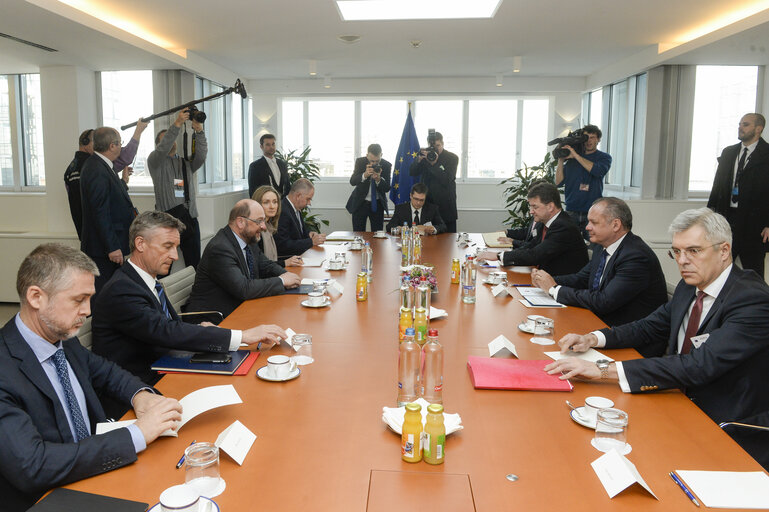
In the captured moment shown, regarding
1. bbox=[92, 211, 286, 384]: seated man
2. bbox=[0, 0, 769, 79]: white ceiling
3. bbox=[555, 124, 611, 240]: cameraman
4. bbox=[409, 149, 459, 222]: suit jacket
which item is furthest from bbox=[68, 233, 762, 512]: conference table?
bbox=[409, 149, 459, 222]: suit jacket

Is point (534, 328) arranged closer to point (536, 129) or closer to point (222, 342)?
point (222, 342)

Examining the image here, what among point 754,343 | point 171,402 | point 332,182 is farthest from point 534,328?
point 332,182

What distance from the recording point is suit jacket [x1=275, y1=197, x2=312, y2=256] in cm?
535

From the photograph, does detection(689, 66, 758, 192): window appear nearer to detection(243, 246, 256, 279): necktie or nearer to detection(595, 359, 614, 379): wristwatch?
detection(243, 246, 256, 279): necktie

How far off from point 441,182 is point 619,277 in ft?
14.8

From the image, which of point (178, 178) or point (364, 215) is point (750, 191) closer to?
point (364, 215)

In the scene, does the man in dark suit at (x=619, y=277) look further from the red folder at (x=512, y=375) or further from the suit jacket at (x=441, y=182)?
the suit jacket at (x=441, y=182)

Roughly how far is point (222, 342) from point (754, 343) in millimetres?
1945

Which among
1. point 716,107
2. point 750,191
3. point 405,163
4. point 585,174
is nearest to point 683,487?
point 750,191

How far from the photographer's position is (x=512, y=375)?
2127 millimetres

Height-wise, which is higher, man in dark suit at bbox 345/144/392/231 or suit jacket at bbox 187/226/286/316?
man in dark suit at bbox 345/144/392/231

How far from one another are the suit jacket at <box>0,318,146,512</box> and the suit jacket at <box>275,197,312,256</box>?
347cm

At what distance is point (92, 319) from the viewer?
2.48 m

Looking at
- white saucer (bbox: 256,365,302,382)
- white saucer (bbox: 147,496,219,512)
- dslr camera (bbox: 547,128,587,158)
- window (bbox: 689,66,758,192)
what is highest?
window (bbox: 689,66,758,192)
